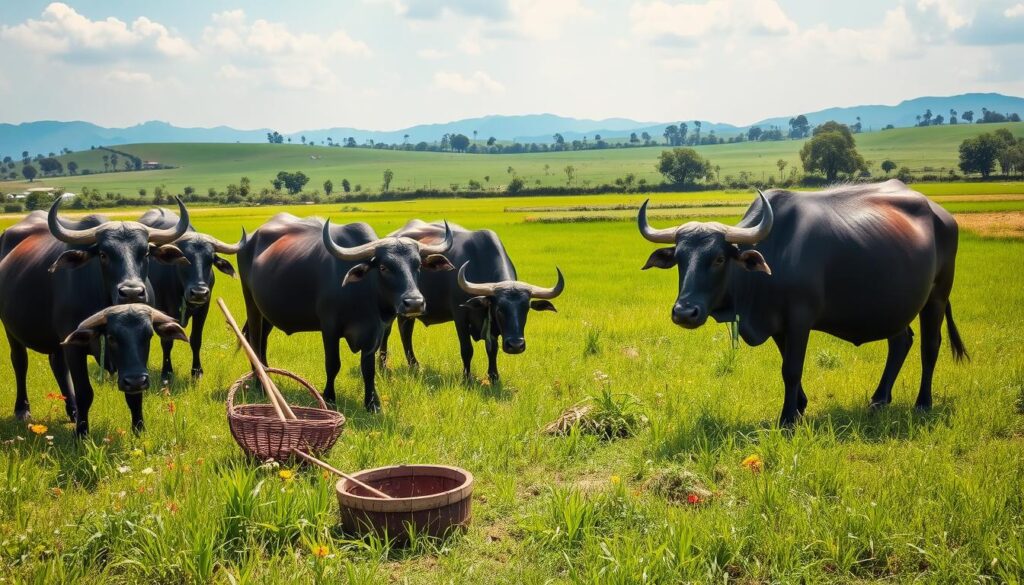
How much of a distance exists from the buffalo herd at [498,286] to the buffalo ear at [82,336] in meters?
0.01

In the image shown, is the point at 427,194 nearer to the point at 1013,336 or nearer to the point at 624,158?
the point at 1013,336

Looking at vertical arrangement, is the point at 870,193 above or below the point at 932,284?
above

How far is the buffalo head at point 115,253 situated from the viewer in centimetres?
755

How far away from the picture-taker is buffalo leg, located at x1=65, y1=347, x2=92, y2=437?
24.4ft

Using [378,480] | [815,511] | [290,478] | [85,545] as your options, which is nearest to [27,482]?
[85,545]

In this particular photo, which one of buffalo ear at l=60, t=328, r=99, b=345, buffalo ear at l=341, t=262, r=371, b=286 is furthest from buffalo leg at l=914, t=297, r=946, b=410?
buffalo ear at l=60, t=328, r=99, b=345

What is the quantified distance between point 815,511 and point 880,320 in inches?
134

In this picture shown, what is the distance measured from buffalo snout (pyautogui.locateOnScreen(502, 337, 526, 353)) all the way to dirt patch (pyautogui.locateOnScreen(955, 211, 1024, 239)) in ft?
75.1

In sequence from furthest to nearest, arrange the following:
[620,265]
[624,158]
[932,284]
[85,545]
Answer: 1. [624,158]
2. [620,265]
3. [932,284]
4. [85,545]

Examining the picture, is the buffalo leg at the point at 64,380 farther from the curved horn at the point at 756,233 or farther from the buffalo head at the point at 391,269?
the curved horn at the point at 756,233

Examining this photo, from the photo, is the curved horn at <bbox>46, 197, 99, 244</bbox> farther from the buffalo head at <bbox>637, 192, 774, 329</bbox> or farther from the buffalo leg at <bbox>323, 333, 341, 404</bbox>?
the buffalo head at <bbox>637, 192, 774, 329</bbox>

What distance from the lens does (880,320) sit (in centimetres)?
818

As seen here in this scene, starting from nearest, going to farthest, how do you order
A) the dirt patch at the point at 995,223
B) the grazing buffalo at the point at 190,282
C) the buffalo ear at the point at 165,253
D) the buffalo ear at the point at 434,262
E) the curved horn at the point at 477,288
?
the buffalo ear at the point at 165,253, the buffalo ear at the point at 434,262, the curved horn at the point at 477,288, the grazing buffalo at the point at 190,282, the dirt patch at the point at 995,223

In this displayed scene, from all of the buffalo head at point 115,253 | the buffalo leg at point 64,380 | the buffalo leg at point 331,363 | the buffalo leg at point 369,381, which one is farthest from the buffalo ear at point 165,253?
the buffalo leg at point 369,381
